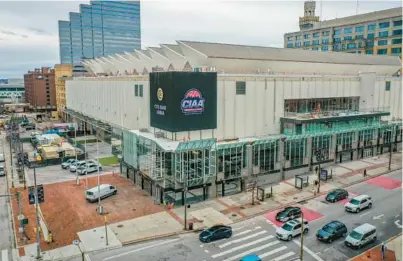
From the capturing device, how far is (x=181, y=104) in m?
43.8

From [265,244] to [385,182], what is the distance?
1121 inches

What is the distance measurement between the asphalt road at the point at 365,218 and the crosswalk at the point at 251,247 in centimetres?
297

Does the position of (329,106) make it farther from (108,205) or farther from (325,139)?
(108,205)

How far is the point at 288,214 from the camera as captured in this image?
37875 mm

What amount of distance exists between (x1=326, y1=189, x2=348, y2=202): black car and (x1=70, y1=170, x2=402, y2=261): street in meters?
1.99

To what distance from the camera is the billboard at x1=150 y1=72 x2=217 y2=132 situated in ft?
143

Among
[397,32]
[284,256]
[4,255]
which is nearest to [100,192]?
[4,255]

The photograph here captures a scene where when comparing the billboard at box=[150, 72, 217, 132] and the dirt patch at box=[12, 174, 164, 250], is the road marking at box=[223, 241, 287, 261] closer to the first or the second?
the dirt patch at box=[12, 174, 164, 250]

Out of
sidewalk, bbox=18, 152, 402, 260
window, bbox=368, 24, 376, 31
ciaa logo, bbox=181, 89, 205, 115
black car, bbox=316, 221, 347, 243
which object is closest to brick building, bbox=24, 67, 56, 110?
window, bbox=368, 24, 376, 31

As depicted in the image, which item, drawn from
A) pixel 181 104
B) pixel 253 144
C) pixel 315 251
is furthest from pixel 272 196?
pixel 181 104

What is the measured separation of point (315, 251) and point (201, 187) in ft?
54.7

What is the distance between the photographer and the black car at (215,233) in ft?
109

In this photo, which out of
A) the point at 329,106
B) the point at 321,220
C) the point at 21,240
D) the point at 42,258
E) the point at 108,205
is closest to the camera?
the point at 42,258

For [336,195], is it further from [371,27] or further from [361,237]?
[371,27]
